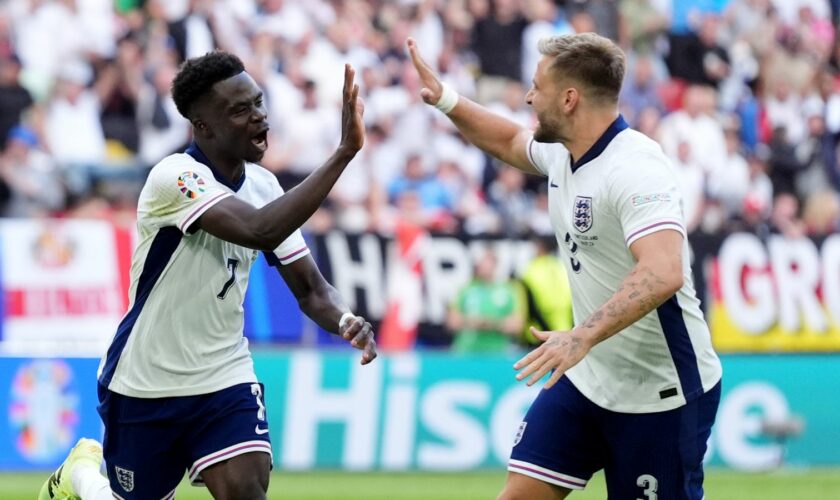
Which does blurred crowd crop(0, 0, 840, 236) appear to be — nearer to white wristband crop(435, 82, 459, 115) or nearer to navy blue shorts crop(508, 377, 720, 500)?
white wristband crop(435, 82, 459, 115)

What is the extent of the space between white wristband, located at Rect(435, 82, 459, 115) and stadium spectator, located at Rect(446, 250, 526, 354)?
7874 millimetres

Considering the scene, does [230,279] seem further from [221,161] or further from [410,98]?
[410,98]

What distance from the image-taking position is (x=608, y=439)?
719 cm

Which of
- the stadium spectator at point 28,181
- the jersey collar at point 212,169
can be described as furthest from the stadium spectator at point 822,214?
the jersey collar at point 212,169

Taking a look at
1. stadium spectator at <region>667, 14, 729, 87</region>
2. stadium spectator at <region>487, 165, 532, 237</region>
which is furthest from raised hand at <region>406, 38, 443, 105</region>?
stadium spectator at <region>667, 14, 729, 87</region>

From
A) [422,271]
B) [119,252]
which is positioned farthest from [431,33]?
[119,252]

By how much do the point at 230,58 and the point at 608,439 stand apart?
2502 millimetres

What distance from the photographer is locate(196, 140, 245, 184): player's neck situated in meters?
7.08

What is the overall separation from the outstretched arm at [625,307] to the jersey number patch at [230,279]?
5.01ft

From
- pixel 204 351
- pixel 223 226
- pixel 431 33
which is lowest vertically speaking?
pixel 204 351

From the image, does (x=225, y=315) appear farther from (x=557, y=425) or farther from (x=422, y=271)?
(x=422, y=271)

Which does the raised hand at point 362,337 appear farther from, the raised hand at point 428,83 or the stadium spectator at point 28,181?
the stadium spectator at point 28,181

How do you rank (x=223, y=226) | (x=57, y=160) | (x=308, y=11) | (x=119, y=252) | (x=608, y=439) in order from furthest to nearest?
(x=308, y=11) < (x=57, y=160) < (x=119, y=252) < (x=608, y=439) < (x=223, y=226)

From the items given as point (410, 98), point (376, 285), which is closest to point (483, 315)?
point (376, 285)
